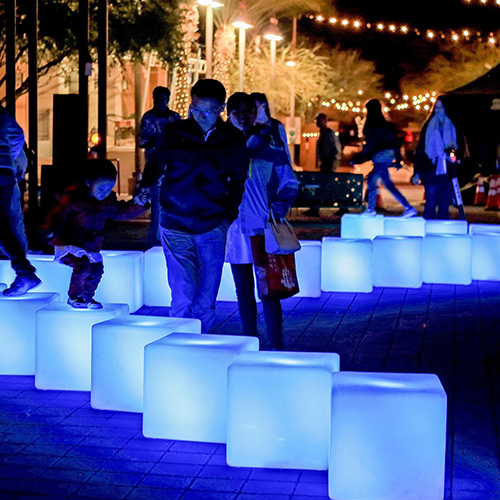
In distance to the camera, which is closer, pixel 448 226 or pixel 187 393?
pixel 187 393

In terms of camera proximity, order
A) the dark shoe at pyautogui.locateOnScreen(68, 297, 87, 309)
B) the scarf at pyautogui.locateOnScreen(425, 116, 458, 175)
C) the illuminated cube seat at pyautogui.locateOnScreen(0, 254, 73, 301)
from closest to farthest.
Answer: the dark shoe at pyautogui.locateOnScreen(68, 297, 87, 309)
the illuminated cube seat at pyautogui.locateOnScreen(0, 254, 73, 301)
the scarf at pyautogui.locateOnScreen(425, 116, 458, 175)

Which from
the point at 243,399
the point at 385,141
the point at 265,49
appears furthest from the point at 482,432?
the point at 265,49

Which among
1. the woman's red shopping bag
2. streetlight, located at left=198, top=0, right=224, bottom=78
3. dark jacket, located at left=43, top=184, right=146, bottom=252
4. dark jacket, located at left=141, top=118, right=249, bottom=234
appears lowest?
the woman's red shopping bag

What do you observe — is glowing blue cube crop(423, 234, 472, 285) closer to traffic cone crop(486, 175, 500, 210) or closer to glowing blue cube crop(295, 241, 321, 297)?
glowing blue cube crop(295, 241, 321, 297)

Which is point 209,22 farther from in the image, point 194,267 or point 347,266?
point 194,267

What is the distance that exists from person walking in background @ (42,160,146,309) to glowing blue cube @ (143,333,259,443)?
7.48 ft

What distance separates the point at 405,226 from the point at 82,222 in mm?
7578

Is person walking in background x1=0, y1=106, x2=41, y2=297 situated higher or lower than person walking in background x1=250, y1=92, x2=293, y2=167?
lower

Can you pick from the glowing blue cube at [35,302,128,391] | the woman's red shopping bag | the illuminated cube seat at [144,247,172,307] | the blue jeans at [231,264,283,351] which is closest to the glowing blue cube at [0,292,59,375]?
the glowing blue cube at [35,302,128,391]

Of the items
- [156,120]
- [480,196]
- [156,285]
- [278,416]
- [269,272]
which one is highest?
[156,120]

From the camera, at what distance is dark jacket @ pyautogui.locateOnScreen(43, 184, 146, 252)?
27.9 ft

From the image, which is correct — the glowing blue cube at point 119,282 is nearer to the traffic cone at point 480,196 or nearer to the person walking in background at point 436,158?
the person walking in background at point 436,158

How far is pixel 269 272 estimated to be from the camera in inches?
311

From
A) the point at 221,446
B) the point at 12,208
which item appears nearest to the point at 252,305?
the point at 221,446
